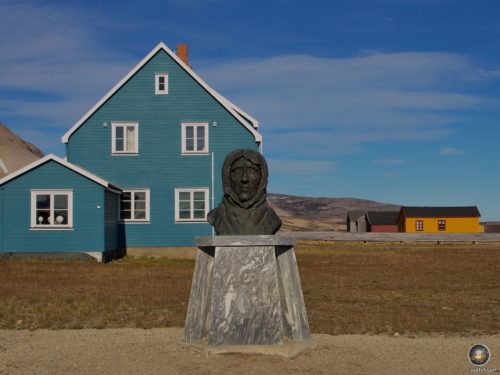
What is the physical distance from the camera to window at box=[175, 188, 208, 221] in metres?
30.4

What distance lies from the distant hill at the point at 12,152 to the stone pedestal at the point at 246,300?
77.2 m

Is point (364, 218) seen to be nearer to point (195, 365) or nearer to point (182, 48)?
point (182, 48)

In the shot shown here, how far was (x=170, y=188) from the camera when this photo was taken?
3058 centimetres

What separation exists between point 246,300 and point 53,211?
1965cm

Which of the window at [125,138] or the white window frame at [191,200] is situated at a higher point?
the window at [125,138]

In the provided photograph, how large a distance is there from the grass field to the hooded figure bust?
9.04 feet

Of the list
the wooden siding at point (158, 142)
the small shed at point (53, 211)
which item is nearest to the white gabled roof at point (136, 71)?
the wooden siding at point (158, 142)

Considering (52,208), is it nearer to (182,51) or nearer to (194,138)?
(194,138)

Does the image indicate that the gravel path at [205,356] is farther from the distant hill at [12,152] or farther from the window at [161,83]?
the distant hill at [12,152]

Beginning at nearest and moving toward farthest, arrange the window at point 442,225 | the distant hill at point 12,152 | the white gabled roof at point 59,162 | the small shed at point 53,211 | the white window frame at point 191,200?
the white gabled roof at point 59,162, the small shed at point 53,211, the white window frame at point 191,200, the window at point 442,225, the distant hill at point 12,152

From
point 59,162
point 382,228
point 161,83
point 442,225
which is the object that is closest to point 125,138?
point 161,83

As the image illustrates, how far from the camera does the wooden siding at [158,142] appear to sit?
3050cm

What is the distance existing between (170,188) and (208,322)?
68.5ft

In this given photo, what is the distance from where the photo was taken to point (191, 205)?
30.4 metres
